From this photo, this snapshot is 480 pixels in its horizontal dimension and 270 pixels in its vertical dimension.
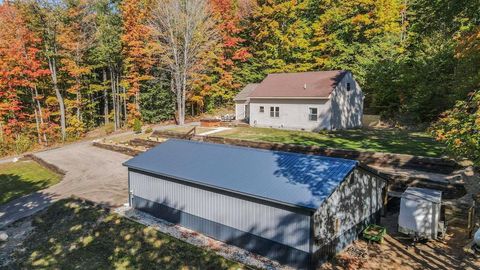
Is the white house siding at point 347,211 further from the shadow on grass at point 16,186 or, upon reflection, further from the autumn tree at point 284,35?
the autumn tree at point 284,35

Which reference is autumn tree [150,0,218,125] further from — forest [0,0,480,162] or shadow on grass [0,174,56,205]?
shadow on grass [0,174,56,205]

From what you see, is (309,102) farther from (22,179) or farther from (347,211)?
(22,179)

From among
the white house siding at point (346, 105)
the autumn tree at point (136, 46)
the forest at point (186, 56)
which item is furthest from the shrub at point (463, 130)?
the autumn tree at point (136, 46)

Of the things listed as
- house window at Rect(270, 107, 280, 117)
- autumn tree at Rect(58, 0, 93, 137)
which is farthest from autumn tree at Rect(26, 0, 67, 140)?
house window at Rect(270, 107, 280, 117)

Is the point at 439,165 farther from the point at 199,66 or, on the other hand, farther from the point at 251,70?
the point at 251,70

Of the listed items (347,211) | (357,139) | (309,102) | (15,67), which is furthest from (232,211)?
(15,67)

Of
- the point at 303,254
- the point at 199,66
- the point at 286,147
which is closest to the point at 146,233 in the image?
the point at 303,254
